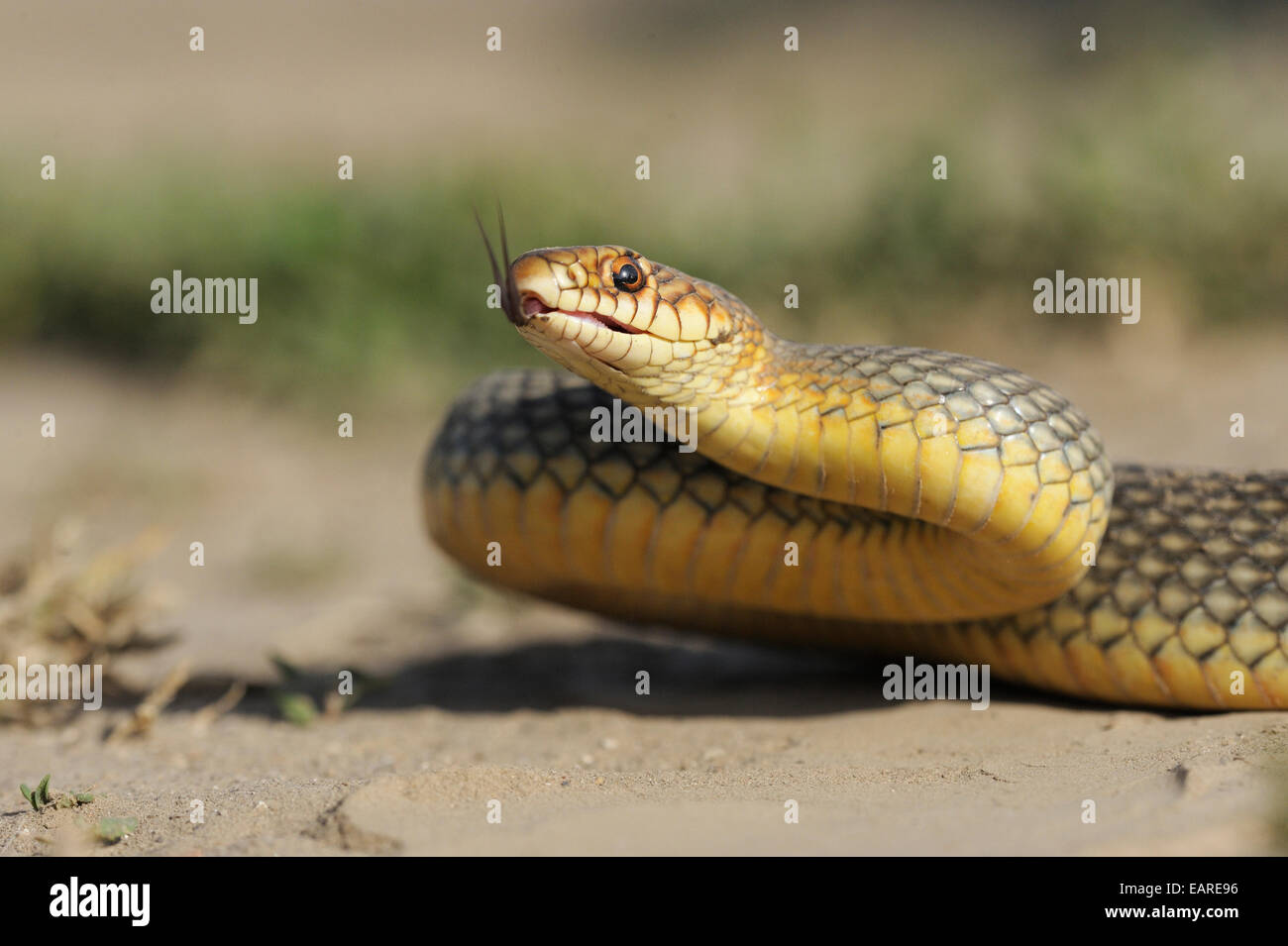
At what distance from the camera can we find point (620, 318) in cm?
384

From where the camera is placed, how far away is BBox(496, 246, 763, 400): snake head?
376cm

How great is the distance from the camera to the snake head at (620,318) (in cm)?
376

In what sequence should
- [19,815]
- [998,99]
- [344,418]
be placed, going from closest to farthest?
1. [19,815]
2. [344,418]
3. [998,99]

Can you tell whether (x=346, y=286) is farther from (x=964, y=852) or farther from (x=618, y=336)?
(x=964, y=852)

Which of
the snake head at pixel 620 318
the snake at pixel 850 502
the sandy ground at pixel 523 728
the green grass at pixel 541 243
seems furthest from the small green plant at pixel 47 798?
the green grass at pixel 541 243

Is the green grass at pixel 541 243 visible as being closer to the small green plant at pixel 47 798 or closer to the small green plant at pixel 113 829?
the small green plant at pixel 47 798

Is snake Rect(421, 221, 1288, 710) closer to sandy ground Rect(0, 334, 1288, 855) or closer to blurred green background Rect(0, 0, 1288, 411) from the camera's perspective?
sandy ground Rect(0, 334, 1288, 855)

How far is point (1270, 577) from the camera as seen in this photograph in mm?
4309

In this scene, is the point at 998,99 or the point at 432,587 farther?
the point at 998,99

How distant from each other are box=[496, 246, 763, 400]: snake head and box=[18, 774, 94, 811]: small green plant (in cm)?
186

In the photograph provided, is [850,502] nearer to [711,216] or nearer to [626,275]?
[626,275]

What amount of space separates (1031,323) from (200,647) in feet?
21.4

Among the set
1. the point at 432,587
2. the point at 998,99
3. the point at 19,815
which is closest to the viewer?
the point at 19,815
